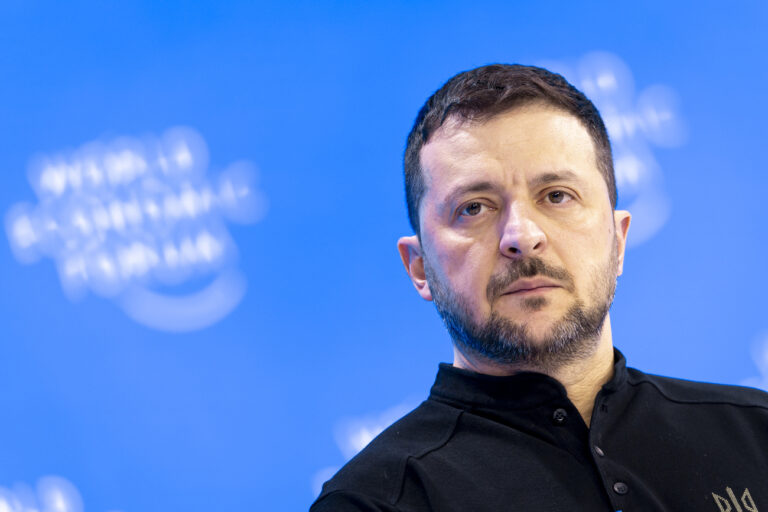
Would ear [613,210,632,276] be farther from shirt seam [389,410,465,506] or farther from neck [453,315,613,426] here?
shirt seam [389,410,465,506]

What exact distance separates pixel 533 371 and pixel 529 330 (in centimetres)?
9

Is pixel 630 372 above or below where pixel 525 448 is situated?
above

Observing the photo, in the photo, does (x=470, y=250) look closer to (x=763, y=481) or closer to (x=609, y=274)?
(x=609, y=274)

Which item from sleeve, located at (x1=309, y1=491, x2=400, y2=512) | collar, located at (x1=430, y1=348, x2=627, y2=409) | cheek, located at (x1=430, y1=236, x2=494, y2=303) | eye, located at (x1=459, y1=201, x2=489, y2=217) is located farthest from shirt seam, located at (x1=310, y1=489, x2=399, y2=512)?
eye, located at (x1=459, y1=201, x2=489, y2=217)

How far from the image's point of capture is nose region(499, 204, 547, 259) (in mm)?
1340

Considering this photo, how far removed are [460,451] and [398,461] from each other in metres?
0.11

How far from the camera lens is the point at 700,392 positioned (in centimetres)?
155

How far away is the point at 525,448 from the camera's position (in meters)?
1.33

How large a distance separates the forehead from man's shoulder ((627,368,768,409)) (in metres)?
0.41

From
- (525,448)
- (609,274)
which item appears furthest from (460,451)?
(609,274)

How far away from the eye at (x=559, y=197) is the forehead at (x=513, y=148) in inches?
1.6

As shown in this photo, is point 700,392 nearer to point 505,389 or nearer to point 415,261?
point 505,389

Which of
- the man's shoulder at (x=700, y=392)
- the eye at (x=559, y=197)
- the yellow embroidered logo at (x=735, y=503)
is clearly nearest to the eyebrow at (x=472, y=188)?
the eye at (x=559, y=197)

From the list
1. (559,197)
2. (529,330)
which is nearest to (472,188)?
(559,197)
